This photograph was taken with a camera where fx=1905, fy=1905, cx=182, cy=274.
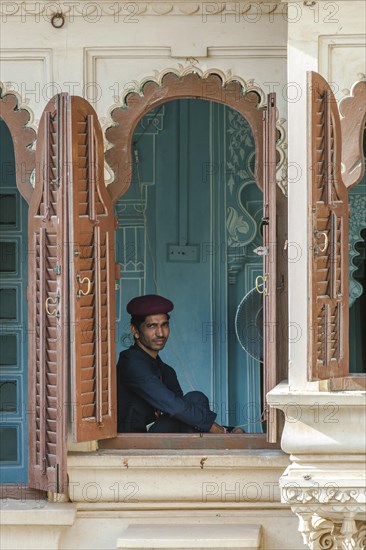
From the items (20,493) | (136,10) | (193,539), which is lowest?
(193,539)

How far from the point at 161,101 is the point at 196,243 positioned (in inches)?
59.6

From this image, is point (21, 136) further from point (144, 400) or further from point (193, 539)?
point (193, 539)

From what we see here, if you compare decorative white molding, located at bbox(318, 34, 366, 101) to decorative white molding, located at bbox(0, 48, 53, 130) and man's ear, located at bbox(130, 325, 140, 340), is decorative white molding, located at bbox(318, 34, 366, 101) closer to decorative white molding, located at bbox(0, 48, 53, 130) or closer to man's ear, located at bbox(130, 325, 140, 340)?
decorative white molding, located at bbox(0, 48, 53, 130)

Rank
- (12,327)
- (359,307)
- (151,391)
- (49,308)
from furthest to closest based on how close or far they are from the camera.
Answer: (359,307)
(12,327)
(151,391)
(49,308)

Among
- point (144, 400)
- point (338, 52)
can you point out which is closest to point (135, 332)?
point (144, 400)

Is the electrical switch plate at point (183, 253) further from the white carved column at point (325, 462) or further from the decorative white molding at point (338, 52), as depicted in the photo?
the white carved column at point (325, 462)

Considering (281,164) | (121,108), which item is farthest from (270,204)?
(121,108)

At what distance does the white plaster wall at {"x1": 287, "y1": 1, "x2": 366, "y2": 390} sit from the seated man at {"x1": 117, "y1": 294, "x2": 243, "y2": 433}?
867mm

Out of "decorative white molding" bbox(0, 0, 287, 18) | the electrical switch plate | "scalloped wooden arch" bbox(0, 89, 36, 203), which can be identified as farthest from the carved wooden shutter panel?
the electrical switch plate

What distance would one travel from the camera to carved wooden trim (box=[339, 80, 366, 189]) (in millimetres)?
7668

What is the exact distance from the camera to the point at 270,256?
787cm

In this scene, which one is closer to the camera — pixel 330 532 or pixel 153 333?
pixel 330 532

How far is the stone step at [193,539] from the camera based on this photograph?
7.80 metres

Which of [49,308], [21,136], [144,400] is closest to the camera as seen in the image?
[49,308]
